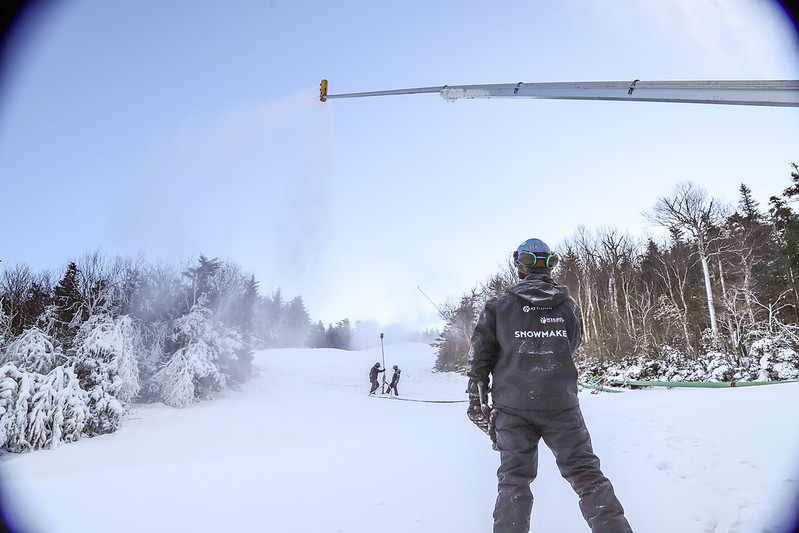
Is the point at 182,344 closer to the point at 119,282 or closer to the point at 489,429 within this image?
the point at 119,282


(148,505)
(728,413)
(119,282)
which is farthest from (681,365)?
(119,282)

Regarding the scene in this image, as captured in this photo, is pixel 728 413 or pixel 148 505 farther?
pixel 728 413

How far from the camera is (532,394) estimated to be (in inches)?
97.0

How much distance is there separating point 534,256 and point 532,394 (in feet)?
3.31

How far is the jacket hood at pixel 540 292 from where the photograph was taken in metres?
2.69

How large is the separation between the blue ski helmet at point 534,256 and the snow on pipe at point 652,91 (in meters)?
2.29

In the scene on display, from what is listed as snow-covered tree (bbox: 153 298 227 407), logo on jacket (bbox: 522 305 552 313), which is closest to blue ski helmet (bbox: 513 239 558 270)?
logo on jacket (bbox: 522 305 552 313)

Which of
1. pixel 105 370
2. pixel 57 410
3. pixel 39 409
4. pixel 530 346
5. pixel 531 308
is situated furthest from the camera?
pixel 105 370

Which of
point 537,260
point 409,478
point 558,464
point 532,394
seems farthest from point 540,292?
point 409,478

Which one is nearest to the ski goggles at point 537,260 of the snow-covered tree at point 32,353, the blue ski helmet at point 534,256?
the blue ski helmet at point 534,256

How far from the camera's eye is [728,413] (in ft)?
17.2

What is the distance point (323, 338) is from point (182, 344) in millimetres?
62296

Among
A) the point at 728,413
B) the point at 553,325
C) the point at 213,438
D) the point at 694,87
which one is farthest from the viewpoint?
the point at 213,438

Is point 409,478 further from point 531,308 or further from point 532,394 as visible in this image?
point 531,308
